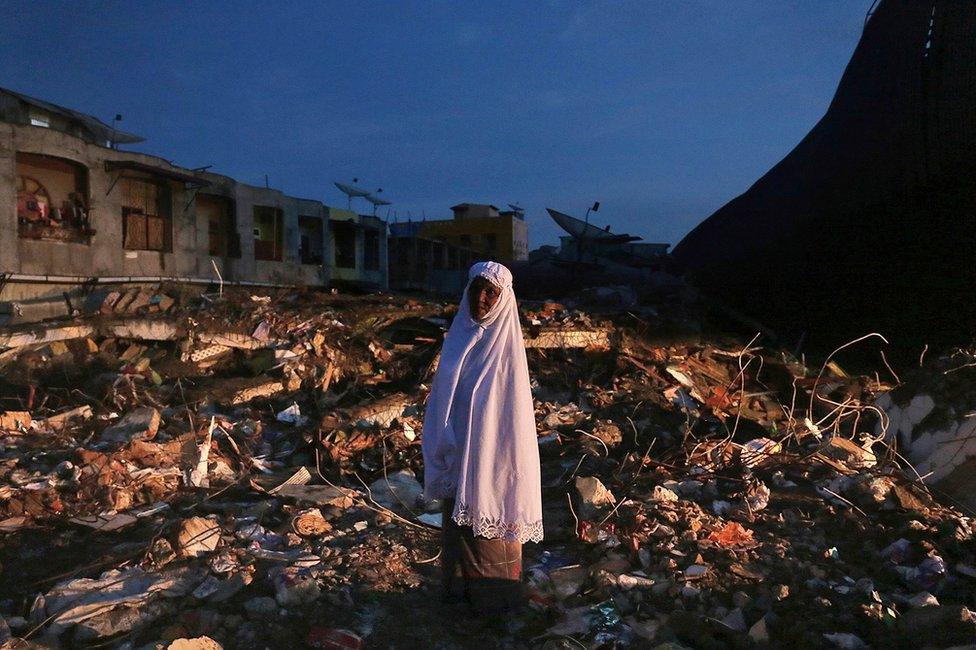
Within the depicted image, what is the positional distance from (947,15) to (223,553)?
856cm

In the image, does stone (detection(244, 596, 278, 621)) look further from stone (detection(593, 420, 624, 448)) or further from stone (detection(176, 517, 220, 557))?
stone (detection(593, 420, 624, 448))

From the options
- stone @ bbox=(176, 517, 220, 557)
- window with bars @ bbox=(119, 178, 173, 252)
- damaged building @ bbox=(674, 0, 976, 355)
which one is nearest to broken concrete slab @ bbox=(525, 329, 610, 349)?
damaged building @ bbox=(674, 0, 976, 355)

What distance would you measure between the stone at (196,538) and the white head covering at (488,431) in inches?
57.9

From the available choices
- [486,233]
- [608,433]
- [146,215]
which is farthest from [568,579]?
[486,233]

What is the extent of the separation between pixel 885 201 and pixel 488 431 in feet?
23.9

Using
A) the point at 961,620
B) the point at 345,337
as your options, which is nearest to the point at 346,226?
the point at 345,337

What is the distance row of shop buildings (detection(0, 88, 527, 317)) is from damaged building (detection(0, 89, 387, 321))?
0.03 m

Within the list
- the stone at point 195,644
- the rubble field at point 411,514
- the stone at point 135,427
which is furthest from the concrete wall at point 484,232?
the stone at point 195,644

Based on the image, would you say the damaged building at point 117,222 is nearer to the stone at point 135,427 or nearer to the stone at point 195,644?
the stone at point 135,427

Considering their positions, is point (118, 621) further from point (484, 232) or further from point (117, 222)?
point (484, 232)

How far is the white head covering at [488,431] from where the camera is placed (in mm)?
2570

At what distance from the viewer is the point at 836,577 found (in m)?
3.24

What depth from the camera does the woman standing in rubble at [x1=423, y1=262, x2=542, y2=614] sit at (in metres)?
2.58

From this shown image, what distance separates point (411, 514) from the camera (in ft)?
13.7
